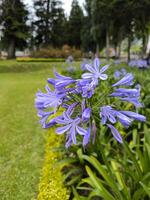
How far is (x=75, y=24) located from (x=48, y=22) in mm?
6055

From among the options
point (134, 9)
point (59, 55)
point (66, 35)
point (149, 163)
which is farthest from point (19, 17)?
point (149, 163)

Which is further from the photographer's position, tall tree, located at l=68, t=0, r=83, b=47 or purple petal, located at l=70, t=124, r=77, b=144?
tall tree, located at l=68, t=0, r=83, b=47

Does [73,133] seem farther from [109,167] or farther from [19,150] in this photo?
[19,150]

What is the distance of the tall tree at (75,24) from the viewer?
4494 cm

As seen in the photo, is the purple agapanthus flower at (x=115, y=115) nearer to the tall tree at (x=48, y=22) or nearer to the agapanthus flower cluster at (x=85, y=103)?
the agapanthus flower cluster at (x=85, y=103)

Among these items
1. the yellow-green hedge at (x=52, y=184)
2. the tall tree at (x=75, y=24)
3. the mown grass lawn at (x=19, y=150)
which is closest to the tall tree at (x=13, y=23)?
the tall tree at (x=75, y=24)

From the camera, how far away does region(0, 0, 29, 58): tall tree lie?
33062mm

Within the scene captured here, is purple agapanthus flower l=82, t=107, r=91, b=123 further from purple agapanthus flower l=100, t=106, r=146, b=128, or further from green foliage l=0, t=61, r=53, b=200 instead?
green foliage l=0, t=61, r=53, b=200

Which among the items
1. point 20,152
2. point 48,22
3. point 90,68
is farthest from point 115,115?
point 48,22

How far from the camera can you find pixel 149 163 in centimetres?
263

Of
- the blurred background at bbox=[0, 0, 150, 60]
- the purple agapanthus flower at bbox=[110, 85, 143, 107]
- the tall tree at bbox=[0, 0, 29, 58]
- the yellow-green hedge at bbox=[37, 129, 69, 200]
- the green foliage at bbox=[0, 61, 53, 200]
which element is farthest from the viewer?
the tall tree at bbox=[0, 0, 29, 58]

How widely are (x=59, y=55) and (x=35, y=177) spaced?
27.4m

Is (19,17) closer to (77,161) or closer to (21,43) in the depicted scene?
(21,43)

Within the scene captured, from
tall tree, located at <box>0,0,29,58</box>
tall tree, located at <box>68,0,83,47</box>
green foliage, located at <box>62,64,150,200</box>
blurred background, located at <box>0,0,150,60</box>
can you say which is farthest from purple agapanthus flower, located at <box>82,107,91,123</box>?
tall tree, located at <box>68,0,83,47</box>
